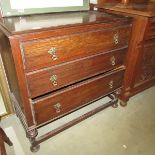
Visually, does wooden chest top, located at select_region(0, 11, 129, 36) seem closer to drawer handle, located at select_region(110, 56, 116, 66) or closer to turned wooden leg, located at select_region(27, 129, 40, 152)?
drawer handle, located at select_region(110, 56, 116, 66)

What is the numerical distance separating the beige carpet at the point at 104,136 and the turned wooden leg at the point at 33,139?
41mm

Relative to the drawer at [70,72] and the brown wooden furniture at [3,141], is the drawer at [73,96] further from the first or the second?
the brown wooden furniture at [3,141]

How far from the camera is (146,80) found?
6.27 ft

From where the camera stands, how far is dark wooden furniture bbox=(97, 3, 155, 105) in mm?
1438

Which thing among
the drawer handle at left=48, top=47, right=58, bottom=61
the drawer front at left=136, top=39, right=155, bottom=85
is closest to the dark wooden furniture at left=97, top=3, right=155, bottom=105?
the drawer front at left=136, top=39, right=155, bottom=85

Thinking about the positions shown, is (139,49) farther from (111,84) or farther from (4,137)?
(4,137)

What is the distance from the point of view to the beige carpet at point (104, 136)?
143cm

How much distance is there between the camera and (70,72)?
1.23 meters

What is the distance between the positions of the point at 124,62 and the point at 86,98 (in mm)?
495

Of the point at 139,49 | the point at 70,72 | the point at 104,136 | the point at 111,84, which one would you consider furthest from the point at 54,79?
the point at 139,49

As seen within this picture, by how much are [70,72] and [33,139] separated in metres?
0.61

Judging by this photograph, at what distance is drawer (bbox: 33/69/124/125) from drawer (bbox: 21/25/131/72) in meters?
0.26

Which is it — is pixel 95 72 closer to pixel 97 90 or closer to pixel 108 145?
pixel 97 90

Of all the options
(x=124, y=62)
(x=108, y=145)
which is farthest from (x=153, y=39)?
(x=108, y=145)
